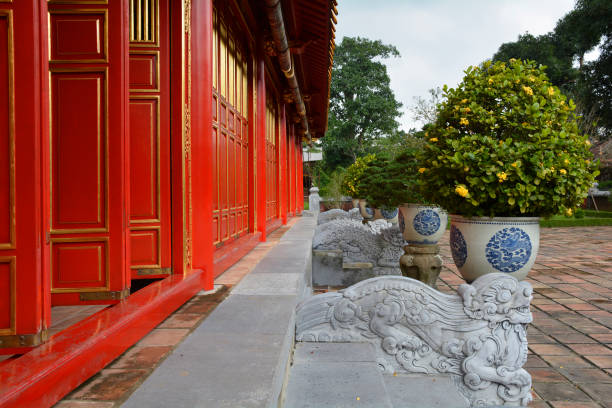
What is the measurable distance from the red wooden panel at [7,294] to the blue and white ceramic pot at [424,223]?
4.30m

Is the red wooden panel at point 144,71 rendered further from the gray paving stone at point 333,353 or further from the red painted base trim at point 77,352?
the gray paving stone at point 333,353

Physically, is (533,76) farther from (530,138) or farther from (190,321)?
(190,321)

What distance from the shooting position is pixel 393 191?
214 inches

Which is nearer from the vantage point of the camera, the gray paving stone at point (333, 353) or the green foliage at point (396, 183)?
the gray paving stone at point (333, 353)

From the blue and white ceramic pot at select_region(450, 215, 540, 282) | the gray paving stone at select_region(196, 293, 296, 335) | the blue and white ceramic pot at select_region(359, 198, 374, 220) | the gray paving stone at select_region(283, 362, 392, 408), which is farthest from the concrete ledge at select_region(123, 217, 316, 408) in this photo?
the blue and white ceramic pot at select_region(359, 198, 374, 220)

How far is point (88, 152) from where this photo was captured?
226 centimetres

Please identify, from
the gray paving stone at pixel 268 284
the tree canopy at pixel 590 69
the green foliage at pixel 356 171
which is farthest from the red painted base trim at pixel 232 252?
the tree canopy at pixel 590 69

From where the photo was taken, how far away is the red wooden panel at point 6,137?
4.72 ft

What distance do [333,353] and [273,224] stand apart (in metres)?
5.20

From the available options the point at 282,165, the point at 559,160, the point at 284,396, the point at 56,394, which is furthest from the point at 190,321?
the point at 282,165

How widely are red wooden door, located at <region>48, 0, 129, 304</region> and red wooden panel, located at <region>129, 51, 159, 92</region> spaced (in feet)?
1.64

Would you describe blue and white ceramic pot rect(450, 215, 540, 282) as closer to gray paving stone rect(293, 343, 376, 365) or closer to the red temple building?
Result: gray paving stone rect(293, 343, 376, 365)

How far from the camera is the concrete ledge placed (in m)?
1.33

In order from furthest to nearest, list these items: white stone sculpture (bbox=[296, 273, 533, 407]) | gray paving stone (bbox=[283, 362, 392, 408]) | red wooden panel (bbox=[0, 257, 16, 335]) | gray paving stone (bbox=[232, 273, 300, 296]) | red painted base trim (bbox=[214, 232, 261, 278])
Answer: red painted base trim (bbox=[214, 232, 261, 278]) → gray paving stone (bbox=[232, 273, 300, 296]) → white stone sculpture (bbox=[296, 273, 533, 407]) → gray paving stone (bbox=[283, 362, 392, 408]) → red wooden panel (bbox=[0, 257, 16, 335])
